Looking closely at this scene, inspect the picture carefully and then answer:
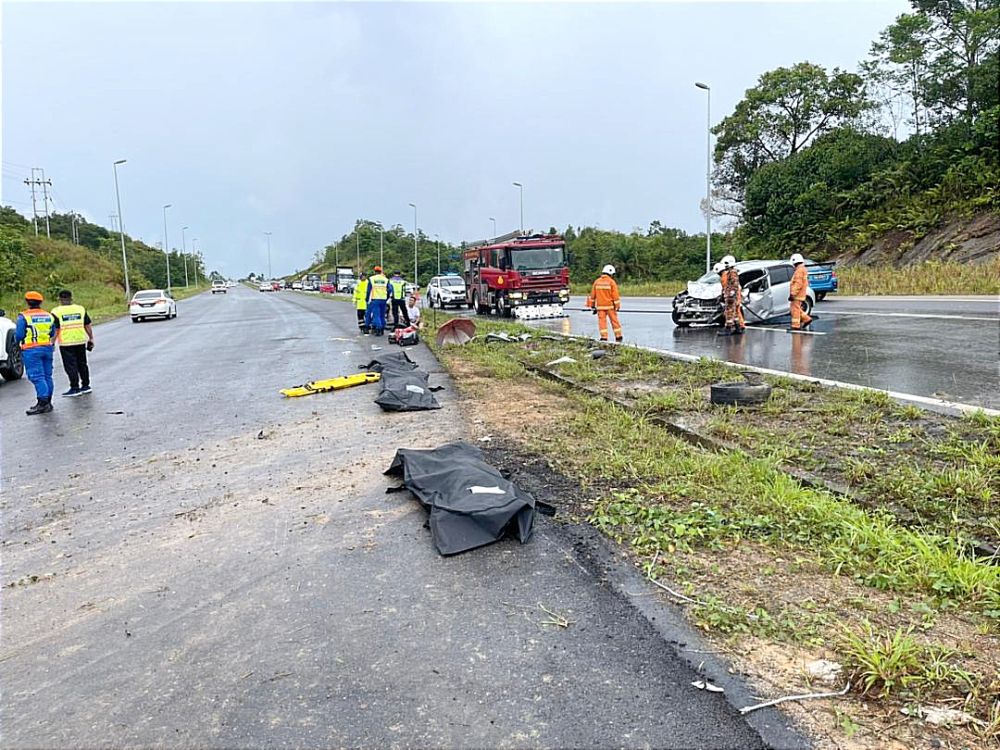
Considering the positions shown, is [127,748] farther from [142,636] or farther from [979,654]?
[979,654]

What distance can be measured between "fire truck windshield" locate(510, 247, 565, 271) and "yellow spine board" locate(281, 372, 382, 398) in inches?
553

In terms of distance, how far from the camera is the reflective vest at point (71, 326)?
10.2 meters

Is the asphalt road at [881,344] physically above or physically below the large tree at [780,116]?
below

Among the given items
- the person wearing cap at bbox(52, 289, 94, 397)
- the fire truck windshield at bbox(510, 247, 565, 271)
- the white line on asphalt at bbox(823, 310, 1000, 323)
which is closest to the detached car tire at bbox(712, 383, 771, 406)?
the person wearing cap at bbox(52, 289, 94, 397)

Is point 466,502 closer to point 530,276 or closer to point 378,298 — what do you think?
point 378,298

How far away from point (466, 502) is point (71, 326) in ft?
28.2

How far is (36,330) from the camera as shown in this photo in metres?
9.34

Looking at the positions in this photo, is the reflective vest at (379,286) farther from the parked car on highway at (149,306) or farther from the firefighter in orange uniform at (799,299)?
the parked car on highway at (149,306)

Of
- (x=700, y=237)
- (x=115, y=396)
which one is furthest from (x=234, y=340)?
(x=700, y=237)

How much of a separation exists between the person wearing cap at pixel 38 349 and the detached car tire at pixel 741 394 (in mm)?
8608

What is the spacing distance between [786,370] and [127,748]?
948 cm

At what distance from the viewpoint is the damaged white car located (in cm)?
1723

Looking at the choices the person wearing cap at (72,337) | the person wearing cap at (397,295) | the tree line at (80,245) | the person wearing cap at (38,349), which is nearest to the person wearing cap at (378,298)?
the person wearing cap at (397,295)

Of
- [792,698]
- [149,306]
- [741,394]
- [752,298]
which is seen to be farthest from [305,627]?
[149,306]
